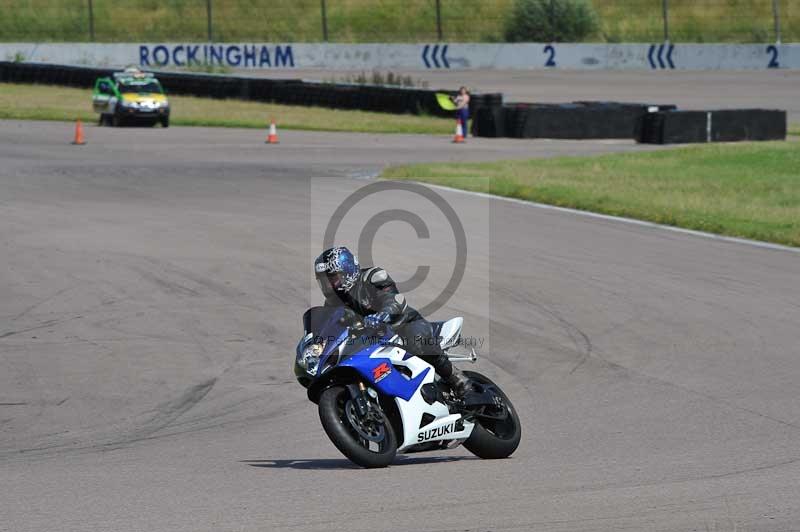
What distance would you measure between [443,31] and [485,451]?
179 ft

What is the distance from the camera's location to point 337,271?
805cm

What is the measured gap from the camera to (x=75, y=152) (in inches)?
1254

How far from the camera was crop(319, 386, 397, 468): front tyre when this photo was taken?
786 cm

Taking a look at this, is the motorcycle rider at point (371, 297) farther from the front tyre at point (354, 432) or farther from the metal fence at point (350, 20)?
the metal fence at point (350, 20)

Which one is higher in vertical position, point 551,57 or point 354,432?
point 551,57

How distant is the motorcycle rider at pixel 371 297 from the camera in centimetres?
806

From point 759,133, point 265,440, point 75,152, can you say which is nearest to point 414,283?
point 265,440

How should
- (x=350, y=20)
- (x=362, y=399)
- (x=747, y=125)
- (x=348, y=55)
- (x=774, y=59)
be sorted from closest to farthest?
1. (x=362, y=399)
2. (x=747, y=125)
3. (x=774, y=59)
4. (x=348, y=55)
5. (x=350, y=20)

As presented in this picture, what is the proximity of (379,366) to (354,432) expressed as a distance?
441 millimetres

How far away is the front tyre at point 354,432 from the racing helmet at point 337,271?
638 millimetres

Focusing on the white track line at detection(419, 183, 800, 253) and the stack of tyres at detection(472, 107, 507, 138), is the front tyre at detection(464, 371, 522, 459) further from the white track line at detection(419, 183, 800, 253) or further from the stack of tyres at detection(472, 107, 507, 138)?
the stack of tyres at detection(472, 107, 507, 138)
